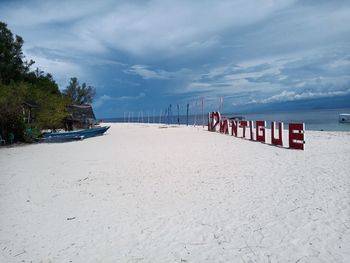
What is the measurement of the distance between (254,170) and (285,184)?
4.99 feet

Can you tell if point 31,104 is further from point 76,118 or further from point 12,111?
point 76,118

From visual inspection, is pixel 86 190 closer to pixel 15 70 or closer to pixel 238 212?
pixel 238 212

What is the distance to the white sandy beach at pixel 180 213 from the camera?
350 cm

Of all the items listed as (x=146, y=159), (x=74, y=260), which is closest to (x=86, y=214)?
(x=74, y=260)

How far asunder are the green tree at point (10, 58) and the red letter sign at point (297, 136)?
28.9 metres

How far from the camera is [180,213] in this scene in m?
4.74

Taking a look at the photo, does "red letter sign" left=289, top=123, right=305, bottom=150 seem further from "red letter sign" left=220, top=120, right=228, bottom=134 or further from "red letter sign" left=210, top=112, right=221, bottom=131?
"red letter sign" left=210, top=112, right=221, bottom=131

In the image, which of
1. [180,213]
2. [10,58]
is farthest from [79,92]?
[180,213]

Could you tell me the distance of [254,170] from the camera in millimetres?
7707

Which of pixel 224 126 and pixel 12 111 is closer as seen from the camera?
pixel 12 111

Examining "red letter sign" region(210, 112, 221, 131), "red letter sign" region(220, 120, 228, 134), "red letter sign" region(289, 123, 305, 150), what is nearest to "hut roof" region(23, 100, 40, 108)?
"red letter sign" region(220, 120, 228, 134)

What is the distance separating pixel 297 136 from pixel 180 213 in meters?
8.72

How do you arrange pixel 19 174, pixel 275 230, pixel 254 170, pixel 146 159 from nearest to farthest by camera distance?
pixel 275 230
pixel 254 170
pixel 19 174
pixel 146 159

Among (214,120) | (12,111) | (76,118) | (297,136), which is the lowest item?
(297,136)
